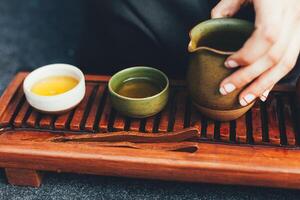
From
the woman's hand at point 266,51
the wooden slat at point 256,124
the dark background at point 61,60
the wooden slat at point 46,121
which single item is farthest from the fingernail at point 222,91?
the wooden slat at point 46,121

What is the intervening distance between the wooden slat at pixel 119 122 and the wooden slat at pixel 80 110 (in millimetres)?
64

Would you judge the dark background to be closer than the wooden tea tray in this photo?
No

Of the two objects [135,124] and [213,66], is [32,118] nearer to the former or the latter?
[135,124]

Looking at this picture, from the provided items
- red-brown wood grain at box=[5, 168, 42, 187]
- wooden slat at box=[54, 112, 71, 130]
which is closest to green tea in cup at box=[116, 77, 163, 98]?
wooden slat at box=[54, 112, 71, 130]

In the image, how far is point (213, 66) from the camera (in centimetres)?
75

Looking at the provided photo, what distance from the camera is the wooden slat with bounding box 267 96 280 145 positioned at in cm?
81

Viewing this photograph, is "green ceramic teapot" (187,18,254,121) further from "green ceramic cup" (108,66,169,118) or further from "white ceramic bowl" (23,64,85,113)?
"white ceramic bowl" (23,64,85,113)

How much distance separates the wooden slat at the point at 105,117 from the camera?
2.77ft

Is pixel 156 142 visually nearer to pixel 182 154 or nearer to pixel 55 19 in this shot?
pixel 182 154

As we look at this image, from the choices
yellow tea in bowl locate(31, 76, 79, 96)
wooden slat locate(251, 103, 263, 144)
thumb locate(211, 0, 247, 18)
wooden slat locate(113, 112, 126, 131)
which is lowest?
wooden slat locate(251, 103, 263, 144)

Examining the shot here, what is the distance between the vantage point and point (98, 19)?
1.03 m

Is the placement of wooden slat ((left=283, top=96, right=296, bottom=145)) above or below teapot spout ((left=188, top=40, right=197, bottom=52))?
below

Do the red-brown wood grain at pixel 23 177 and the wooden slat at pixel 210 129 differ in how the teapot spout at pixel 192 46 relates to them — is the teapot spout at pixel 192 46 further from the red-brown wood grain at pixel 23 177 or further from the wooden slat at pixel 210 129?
the red-brown wood grain at pixel 23 177

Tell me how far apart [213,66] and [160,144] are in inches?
6.4
